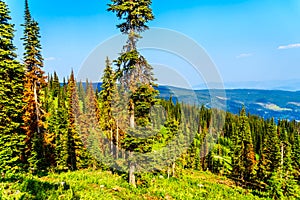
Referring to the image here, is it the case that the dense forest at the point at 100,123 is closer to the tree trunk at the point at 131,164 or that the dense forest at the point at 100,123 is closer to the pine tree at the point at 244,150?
the tree trunk at the point at 131,164

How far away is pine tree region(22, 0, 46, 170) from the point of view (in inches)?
1067

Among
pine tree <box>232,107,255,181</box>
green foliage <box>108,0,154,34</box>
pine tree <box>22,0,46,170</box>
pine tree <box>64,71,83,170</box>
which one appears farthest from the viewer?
pine tree <box>232,107,255,181</box>

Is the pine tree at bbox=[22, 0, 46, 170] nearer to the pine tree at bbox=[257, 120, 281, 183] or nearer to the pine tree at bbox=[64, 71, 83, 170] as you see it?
the pine tree at bbox=[64, 71, 83, 170]

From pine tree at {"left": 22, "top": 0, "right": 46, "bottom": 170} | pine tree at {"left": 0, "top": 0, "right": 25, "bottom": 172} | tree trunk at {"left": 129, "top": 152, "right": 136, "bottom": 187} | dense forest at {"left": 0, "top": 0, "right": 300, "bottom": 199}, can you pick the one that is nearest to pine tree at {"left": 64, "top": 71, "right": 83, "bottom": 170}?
dense forest at {"left": 0, "top": 0, "right": 300, "bottom": 199}

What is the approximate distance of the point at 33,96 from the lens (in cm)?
Answer: 2870

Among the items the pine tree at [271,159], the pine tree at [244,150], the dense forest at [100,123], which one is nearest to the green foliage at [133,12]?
the dense forest at [100,123]

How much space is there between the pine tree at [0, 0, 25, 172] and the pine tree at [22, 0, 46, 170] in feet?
13.3

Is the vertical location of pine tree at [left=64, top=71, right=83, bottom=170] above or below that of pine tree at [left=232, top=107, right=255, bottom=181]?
above

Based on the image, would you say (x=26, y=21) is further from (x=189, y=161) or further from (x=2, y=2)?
(x=189, y=161)

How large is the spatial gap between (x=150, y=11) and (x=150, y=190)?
1241 cm

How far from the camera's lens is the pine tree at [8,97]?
2162cm

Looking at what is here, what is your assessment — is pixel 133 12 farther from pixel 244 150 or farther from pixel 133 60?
pixel 244 150

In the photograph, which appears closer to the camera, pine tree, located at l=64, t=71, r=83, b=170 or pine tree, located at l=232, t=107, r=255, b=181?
pine tree, located at l=64, t=71, r=83, b=170

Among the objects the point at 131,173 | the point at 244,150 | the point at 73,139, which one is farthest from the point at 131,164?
the point at 244,150
